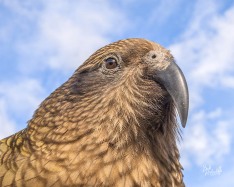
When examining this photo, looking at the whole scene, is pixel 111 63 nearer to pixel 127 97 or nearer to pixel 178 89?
pixel 127 97

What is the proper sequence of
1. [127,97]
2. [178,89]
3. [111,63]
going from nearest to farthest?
[178,89] < [127,97] < [111,63]

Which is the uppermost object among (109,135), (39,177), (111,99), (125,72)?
(125,72)

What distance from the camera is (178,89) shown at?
3.71m

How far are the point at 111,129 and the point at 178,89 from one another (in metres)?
0.71

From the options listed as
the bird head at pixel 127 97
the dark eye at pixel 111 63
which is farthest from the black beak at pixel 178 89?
the dark eye at pixel 111 63

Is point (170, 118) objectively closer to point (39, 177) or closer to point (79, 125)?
point (79, 125)

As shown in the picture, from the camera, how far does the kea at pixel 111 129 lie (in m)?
3.67

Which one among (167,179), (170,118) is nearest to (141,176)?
(167,179)

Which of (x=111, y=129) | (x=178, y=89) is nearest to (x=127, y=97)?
(x=111, y=129)

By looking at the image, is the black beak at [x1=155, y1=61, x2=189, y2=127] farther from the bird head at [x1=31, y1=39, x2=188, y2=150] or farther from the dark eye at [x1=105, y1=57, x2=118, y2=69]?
the dark eye at [x1=105, y1=57, x2=118, y2=69]

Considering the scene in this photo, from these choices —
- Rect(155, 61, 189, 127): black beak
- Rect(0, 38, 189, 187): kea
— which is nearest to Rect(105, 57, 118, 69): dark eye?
Rect(0, 38, 189, 187): kea

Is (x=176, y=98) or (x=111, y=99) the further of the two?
(x=111, y=99)

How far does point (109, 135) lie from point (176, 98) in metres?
0.69

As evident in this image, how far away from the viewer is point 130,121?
393 centimetres
